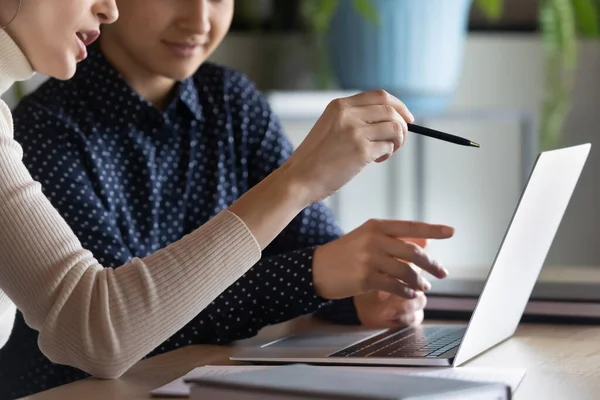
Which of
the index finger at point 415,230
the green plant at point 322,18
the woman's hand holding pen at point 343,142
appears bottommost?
the index finger at point 415,230

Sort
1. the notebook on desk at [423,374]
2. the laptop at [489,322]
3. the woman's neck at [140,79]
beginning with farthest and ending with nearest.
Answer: the woman's neck at [140,79], the laptop at [489,322], the notebook on desk at [423,374]

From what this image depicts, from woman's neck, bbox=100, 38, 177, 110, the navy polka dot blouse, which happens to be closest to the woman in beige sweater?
the navy polka dot blouse

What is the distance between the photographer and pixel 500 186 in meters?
2.94

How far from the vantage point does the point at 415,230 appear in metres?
1.20

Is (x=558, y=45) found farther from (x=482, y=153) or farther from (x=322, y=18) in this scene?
(x=322, y=18)

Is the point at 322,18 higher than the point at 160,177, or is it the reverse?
the point at 322,18

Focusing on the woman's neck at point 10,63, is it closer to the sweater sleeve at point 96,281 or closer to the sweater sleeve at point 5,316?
the sweater sleeve at point 96,281

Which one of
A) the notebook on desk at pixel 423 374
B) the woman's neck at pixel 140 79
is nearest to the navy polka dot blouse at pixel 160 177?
the woman's neck at pixel 140 79

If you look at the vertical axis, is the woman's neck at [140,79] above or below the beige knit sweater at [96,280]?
above

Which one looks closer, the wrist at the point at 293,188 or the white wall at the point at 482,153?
the wrist at the point at 293,188

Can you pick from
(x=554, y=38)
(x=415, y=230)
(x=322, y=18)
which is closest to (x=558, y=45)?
(x=554, y=38)

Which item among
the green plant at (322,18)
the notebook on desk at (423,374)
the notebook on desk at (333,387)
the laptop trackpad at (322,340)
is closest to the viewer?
the notebook on desk at (333,387)

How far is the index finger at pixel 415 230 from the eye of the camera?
3.82 ft

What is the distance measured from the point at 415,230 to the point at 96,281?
406 millimetres
